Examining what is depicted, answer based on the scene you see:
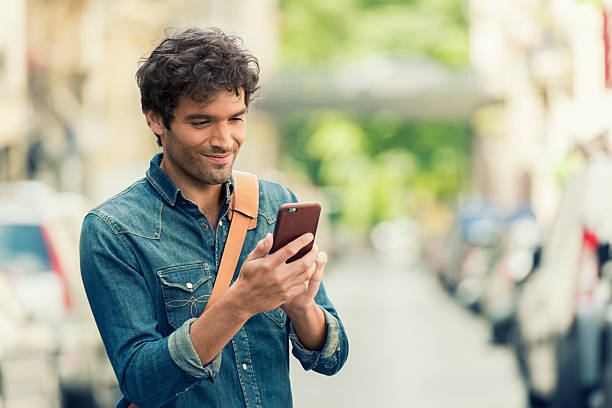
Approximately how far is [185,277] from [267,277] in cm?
25

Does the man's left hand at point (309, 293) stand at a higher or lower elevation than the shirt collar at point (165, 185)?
lower

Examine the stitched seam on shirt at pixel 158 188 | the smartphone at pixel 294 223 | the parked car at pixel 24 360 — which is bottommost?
the parked car at pixel 24 360

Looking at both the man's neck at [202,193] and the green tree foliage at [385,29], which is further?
the green tree foliage at [385,29]

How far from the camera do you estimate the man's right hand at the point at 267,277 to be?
2379 mm

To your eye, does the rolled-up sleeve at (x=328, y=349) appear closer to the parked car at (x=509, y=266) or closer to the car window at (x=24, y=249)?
the car window at (x=24, y=249)

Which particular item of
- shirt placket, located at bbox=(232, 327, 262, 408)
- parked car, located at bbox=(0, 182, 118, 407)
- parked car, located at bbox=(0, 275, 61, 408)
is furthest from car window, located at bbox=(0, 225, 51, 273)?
shirt placket, located at bbox=(232, 327, 262, 408)

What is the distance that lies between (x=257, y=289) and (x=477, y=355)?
12823mm

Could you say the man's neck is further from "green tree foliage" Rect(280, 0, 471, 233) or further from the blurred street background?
"green tree foliage" Rect(280, 0, 471, 233)

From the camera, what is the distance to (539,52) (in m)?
26.2

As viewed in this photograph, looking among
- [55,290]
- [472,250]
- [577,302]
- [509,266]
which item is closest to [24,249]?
[55,290]

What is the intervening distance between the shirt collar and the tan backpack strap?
2 centimetres

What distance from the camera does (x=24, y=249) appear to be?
8.69 m

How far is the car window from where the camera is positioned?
28.2ft

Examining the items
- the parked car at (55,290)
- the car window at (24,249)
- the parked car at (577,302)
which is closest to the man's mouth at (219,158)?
the parked car at (577,302)
